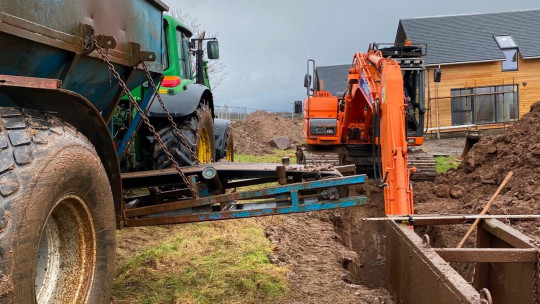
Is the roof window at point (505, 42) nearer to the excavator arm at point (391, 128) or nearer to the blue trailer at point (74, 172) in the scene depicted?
the excavator arm at point (391, 128)

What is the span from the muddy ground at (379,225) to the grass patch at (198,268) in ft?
0.78

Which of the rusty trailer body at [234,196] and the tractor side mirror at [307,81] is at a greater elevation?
the tractor side mirror at [307,81]

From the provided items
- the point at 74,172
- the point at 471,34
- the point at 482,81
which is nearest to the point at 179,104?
the point at 74,172

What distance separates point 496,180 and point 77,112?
23.2ft

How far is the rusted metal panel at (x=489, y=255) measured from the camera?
2945 millimetres

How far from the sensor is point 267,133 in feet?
85.1

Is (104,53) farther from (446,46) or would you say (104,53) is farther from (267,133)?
(446,46)

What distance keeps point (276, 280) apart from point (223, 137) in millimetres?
4155

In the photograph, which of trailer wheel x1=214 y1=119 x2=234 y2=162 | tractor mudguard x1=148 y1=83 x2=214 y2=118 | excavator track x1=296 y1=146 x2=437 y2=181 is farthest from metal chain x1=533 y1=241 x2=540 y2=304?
excavator track x1=296 y1=146 x2=437 y2=181

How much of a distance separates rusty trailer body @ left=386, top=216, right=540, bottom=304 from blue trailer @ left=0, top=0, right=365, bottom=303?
57 centimetres

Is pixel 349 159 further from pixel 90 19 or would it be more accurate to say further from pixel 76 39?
pixel 76 39

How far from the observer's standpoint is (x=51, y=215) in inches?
95.3

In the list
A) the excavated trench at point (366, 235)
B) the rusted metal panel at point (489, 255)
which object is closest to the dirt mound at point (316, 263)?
the excavated trench at point (366, 235)

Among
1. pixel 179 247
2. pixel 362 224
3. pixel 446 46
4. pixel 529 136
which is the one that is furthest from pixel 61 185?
pixel 446 46
